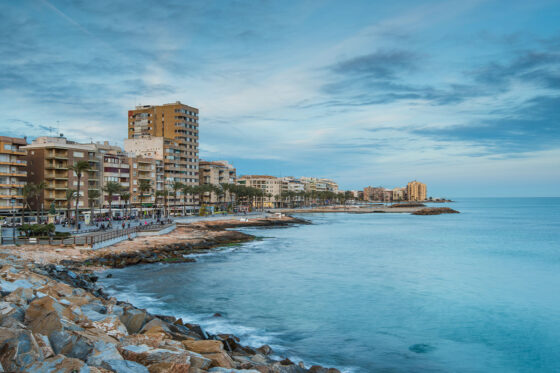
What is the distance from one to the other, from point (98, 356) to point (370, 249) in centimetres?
4551

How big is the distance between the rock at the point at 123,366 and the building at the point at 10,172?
6295 centimetres

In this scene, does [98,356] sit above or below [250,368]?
above

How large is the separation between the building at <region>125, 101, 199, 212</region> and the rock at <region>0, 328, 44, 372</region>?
91.7 metres

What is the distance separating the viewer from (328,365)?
14.9 metres

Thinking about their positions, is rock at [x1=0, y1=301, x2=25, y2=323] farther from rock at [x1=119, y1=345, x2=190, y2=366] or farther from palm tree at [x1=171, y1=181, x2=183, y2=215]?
palm tree at [x1=171, y1=181, x2=183, y2=215]

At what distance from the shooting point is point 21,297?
12.3 m

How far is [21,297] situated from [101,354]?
19.7 feet

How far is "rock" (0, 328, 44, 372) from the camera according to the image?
6.75 metres

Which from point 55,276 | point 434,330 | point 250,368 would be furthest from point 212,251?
point 250,368

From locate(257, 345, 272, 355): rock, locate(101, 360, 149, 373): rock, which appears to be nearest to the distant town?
locate(257, 345, 272, 355): rock

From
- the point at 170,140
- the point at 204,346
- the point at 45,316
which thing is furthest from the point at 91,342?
the point at 170,140

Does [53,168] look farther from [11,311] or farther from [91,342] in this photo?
[91,342]

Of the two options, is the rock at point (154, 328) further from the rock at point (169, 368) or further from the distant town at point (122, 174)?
the distant town at point (122, 174)

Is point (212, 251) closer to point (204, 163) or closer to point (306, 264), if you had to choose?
point (306, 264)
